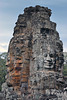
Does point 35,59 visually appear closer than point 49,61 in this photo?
No

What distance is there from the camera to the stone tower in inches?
739

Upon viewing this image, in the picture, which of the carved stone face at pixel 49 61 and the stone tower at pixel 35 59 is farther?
the carved stone face at pixel 49 61

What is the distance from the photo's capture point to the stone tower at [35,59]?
18766 millimetres

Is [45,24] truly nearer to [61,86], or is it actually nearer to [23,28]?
[23,28]

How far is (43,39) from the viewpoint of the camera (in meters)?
20.0

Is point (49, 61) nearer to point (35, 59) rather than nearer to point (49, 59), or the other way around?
point (49, 59)

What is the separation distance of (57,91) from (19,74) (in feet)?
16.6

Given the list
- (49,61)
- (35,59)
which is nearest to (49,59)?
(49,61)

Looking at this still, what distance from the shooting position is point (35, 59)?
19750 millimetres

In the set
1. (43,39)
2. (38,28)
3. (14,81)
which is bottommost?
(14,81)

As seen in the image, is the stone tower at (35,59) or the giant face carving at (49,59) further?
the giant face carving at (49,59)

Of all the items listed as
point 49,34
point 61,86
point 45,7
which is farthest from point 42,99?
point 45,7

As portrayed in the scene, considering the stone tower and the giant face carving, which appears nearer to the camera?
the stone tower

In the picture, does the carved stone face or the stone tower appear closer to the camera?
the stone tower
